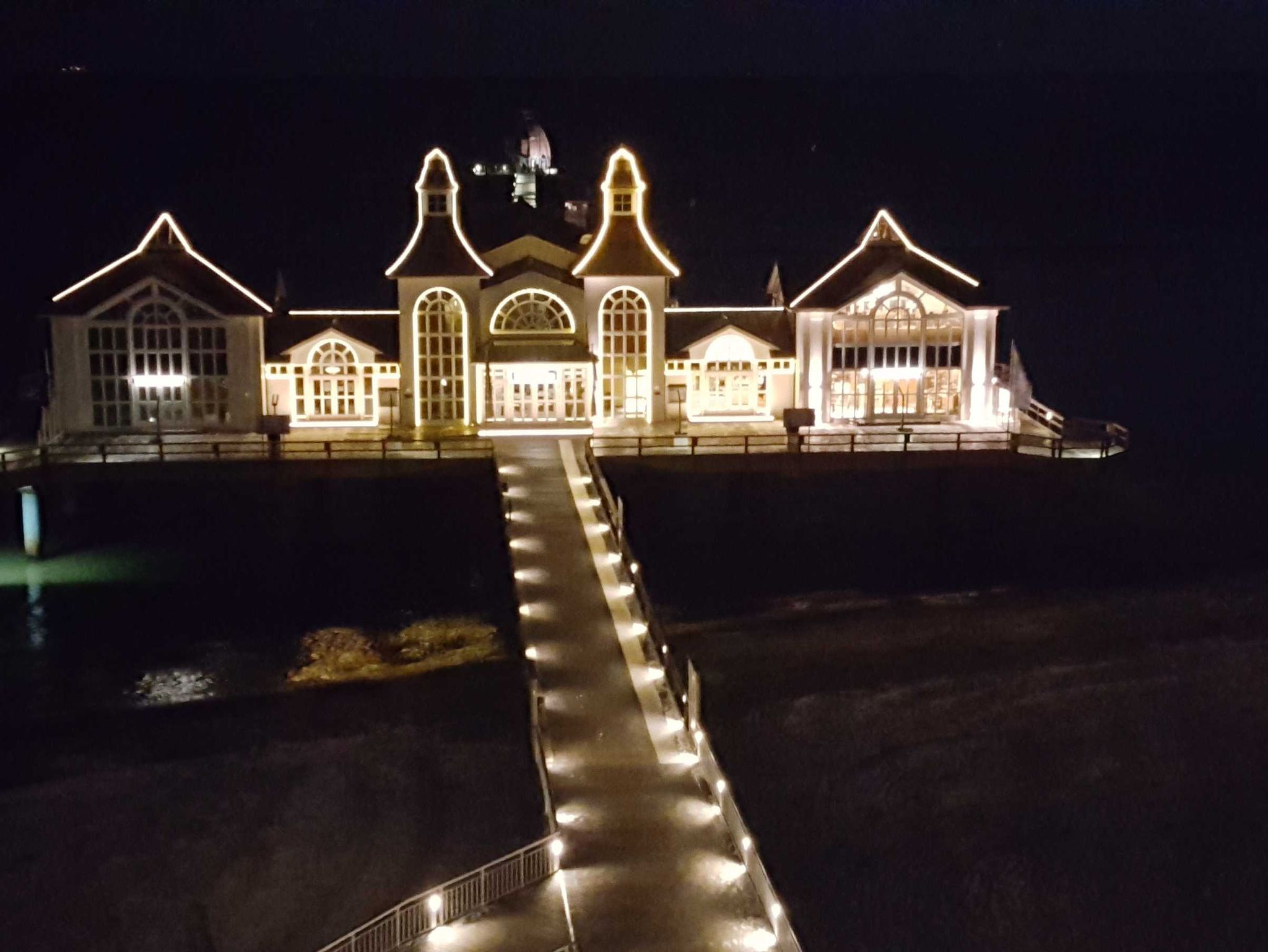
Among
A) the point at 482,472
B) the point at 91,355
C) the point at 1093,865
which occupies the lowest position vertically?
→ the point at 1093,865

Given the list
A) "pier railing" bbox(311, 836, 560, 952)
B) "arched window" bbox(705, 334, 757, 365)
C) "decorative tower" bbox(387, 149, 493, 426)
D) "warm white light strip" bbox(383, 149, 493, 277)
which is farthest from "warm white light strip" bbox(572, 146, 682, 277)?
"pier railing" bbox(311, 836, 560, 952)

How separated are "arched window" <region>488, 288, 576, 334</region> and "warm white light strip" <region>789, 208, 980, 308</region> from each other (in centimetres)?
547

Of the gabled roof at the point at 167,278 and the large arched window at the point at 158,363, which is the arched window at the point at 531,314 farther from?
the large arched window at the point at 158,363

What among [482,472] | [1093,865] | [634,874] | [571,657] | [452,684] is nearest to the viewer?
[634,874]

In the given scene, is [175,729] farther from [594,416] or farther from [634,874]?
[594,416]

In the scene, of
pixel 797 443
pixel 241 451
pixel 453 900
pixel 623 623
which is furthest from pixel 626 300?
pixel 453 900

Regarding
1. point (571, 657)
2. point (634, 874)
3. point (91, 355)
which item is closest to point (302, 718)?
point (571, 657)

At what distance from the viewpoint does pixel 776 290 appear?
141 ft

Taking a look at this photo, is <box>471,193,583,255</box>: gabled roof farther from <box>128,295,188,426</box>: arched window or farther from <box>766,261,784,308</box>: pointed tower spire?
<box>128,295,188,426</box>: arched window

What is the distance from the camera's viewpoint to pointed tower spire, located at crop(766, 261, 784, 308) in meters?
42.0

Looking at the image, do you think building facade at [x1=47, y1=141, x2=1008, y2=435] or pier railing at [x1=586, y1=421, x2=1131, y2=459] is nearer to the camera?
pier railing at [x1=586, y1=421, x2=1131, y2=459]

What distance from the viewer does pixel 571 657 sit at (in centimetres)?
2656

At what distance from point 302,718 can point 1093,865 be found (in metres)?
12.7

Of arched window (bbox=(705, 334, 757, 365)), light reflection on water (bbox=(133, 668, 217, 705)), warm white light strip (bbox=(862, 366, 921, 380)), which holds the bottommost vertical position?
light reflection on water (bbox=(133, 668, 217, 705))
